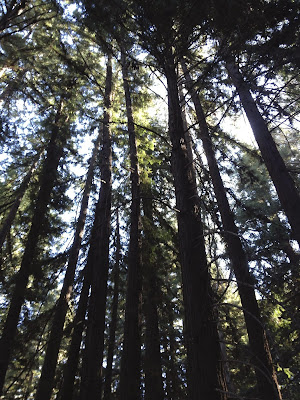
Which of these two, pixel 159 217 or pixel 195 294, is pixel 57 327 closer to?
pixel 159 217

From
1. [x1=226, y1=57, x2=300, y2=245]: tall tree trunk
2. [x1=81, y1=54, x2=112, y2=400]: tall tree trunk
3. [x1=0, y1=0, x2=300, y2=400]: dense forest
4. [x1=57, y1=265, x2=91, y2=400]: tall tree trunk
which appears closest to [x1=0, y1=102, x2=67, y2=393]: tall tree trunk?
[x1=0, y1=0, x2=300, y2=400]: dense forest

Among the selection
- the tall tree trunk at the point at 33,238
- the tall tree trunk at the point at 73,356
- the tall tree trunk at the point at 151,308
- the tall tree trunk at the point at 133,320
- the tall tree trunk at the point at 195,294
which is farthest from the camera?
the tall tree trunk at the point at 33,238

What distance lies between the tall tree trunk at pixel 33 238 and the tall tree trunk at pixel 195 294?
653 cm

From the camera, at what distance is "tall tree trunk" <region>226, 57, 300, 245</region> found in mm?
6863

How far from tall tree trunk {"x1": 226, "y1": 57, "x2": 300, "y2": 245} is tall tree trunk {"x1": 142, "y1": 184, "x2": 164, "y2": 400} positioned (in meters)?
3.57

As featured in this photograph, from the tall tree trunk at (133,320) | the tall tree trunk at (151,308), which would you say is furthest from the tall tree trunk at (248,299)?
the tall tree trunk at (133,320)

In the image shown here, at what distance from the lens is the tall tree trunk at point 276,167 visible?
22.5 ft

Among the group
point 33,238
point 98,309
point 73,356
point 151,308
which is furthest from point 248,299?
point 33,238

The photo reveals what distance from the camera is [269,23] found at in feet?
15.4

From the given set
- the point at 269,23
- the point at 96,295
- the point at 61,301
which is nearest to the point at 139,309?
the point at 96,295

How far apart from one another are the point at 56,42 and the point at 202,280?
9471mm

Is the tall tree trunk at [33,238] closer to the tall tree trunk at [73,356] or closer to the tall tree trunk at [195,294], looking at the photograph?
the tall tree trunk at [73,356]

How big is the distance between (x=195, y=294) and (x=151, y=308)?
5.42 meters

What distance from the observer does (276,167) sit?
296 inches
